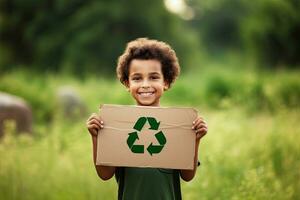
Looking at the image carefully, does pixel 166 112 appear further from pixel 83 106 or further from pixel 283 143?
pixel 83 106

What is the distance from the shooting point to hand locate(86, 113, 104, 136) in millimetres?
2484

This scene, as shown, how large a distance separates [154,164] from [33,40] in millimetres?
24227

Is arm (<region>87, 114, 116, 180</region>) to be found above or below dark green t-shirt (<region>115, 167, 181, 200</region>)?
above

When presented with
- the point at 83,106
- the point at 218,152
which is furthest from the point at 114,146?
the point at 83,106

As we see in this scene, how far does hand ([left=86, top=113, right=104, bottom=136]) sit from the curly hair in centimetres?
33

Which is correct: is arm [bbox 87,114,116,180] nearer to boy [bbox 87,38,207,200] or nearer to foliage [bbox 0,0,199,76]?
boy [bbox 87,38,207,200]

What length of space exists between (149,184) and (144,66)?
0.53 m

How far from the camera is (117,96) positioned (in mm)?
11352

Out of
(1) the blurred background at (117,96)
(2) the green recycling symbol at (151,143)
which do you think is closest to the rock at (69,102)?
(1) the blurred background at (117,96)

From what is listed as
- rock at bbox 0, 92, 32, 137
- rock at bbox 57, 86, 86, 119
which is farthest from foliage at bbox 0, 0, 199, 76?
rock at bbox 0, 92, 32, 137

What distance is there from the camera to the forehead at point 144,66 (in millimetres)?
2623

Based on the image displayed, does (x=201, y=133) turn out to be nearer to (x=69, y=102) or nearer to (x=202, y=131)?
(x=202, y=131)

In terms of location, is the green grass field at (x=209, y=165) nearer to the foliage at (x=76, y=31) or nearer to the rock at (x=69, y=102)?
the rock at (x=69, y=102)

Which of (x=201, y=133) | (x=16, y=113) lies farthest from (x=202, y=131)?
(x=16, y=113)
